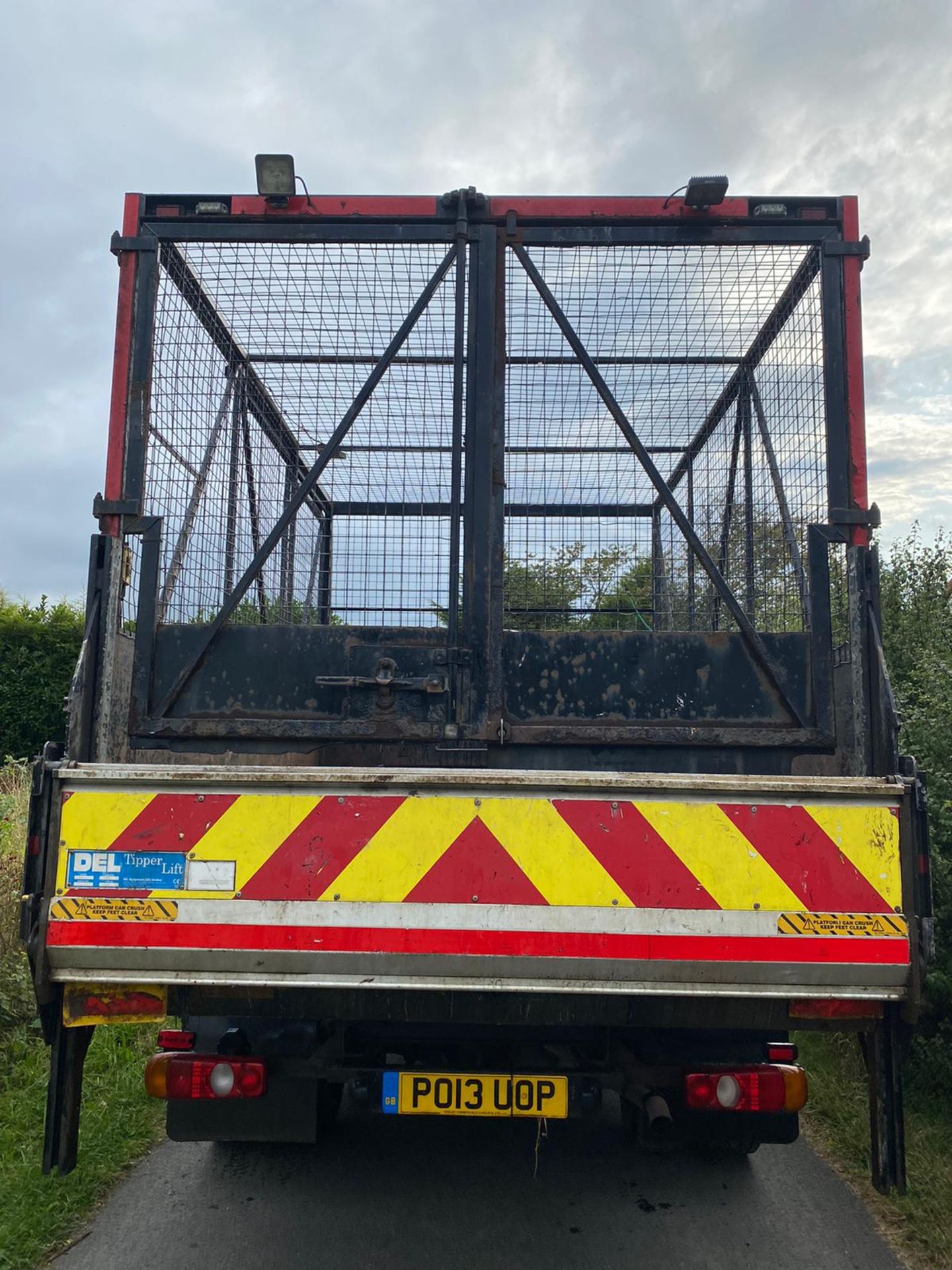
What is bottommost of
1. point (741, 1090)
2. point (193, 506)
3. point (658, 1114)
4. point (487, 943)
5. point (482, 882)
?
point (658, 1114)

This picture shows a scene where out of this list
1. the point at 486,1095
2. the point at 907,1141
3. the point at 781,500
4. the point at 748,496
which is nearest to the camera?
the point at 486,1095

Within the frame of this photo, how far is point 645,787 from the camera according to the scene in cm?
244

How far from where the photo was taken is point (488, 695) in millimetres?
3098

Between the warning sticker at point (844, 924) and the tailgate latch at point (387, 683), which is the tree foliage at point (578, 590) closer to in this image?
the tailgate latch at point (387, 683)

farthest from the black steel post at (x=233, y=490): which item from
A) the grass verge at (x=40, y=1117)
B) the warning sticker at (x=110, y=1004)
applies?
the grass verge at (x=40, y=1117)

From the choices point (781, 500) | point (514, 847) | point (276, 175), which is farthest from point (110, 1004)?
point (781, 500)

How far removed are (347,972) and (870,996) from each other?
1.30 m

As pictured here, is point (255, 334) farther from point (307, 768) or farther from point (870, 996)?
point (870, 996)

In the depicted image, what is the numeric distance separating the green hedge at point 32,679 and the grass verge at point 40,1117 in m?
6.37

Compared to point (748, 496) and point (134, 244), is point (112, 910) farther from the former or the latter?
point (748, 496)

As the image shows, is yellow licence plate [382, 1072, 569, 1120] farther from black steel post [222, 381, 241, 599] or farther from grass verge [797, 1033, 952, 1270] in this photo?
black steel post [222, 381, 241, 599]

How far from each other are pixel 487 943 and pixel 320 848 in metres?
0.48

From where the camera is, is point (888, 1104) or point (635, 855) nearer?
point (635, 855)

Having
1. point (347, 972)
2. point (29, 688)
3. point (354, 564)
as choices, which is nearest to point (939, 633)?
point (354, 564)
